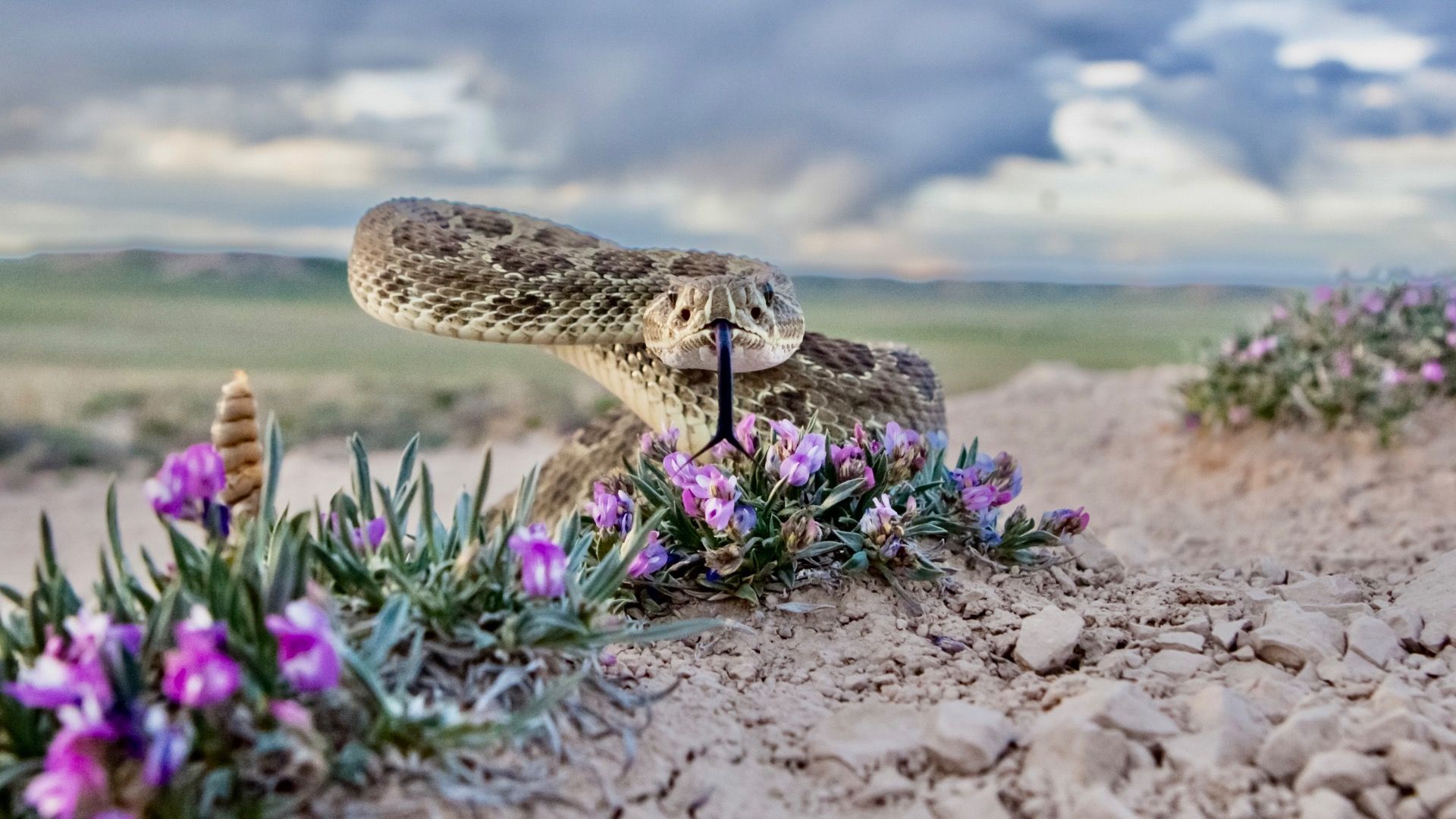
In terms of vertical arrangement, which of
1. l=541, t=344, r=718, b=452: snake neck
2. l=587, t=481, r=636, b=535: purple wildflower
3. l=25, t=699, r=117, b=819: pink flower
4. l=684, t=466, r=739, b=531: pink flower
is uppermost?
l=541, t=344, r=718, b=452: snake neck

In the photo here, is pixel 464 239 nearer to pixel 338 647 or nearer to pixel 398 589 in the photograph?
pixel 398 589

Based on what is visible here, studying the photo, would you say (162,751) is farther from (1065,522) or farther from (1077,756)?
(1065,522)

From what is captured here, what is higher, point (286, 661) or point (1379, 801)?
point (286, 661)

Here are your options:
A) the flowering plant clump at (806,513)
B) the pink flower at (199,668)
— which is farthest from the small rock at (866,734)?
the pink flower at (199,668)

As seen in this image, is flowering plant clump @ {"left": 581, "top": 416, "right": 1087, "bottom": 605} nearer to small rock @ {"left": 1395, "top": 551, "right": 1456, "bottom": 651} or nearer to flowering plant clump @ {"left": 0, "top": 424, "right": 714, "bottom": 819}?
flowering plant clump @ {"left": 0, "top": 424, "right": 714, "bottom": 819}

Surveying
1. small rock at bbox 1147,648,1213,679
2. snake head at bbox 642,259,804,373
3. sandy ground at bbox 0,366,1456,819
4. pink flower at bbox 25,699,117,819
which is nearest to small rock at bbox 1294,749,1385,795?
sandy ground at bbox 0,366,1456,819

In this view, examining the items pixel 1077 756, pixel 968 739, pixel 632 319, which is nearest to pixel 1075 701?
pixel 1077 756
